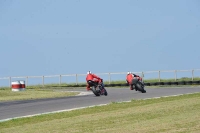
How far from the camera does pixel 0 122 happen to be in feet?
58.5

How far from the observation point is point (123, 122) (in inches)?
596

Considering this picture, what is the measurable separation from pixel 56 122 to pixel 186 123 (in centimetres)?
400

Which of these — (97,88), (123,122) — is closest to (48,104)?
(97,88)

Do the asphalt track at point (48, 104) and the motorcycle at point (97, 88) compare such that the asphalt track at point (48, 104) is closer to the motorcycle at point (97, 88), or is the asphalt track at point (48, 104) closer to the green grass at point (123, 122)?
the motorcycle at point (97, 88)

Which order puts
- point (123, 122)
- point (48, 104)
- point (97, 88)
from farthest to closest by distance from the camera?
1. point (97, 88)
2. point (48, 104)
3. point (123, 122)

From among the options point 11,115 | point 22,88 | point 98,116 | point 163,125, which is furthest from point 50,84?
point 163,125

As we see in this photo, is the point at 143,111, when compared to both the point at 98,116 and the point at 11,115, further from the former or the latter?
the point at 11,115

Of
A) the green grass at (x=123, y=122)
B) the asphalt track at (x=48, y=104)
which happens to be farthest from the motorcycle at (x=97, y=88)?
the green grass at (x=123, y=122)

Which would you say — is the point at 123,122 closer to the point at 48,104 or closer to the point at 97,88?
the point at 48,104

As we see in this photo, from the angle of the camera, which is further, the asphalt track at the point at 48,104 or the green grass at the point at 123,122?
the asphalt track at the point at 48,104

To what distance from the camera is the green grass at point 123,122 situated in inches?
530

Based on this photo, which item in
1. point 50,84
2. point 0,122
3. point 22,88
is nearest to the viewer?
point 0,122

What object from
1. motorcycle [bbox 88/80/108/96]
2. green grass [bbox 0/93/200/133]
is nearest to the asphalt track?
motorcycle [bbox 88/80/108/96]

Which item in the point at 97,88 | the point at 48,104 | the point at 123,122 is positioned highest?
the point at 97,88
